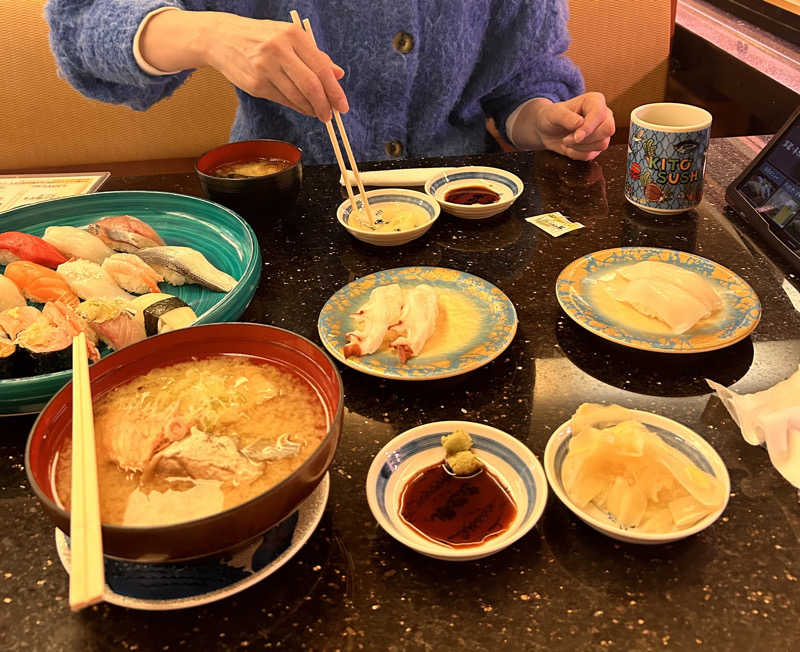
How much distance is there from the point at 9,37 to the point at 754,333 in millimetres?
3177

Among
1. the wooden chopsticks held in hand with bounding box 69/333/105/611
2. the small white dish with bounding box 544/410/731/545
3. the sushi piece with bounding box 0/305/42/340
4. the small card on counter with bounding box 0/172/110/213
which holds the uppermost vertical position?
the wooden chopsticks held in hand with bounding box 69/333/105/611

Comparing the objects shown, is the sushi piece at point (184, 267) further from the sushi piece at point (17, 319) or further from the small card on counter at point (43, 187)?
the small card on counter at point (43, 187)

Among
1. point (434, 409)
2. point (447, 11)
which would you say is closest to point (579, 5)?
point (447, 11)

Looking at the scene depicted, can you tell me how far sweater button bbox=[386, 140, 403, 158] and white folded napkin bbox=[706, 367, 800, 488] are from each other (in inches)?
52.7

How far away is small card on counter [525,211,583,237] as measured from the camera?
5.03 feet

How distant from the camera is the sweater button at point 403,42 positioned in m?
1.90

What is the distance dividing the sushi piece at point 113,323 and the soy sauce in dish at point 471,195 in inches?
32.7

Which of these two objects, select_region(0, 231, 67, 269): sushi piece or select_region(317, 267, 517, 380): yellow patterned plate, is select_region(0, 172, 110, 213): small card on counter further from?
select_region(317, 267, 517, 380): yellow patterned plate

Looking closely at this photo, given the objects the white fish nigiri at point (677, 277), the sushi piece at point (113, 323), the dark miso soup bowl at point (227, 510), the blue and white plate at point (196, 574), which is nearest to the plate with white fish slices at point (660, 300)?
the white fish nigiri at point (677, 277)

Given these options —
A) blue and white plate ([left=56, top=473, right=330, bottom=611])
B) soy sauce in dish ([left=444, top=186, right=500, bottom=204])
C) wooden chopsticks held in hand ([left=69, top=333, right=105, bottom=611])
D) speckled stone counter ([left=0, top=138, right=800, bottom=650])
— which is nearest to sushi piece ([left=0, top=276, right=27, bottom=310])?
speckled stone counter ([left=0, top=138, right=800, bottom=650])

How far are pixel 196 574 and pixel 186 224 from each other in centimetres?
94

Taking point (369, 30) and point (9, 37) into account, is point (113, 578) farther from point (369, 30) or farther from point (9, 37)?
point (9, 37)

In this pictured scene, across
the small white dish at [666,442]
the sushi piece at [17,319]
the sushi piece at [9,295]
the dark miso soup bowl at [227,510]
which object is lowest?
the small white dish at [666,442]

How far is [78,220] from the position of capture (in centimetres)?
155
